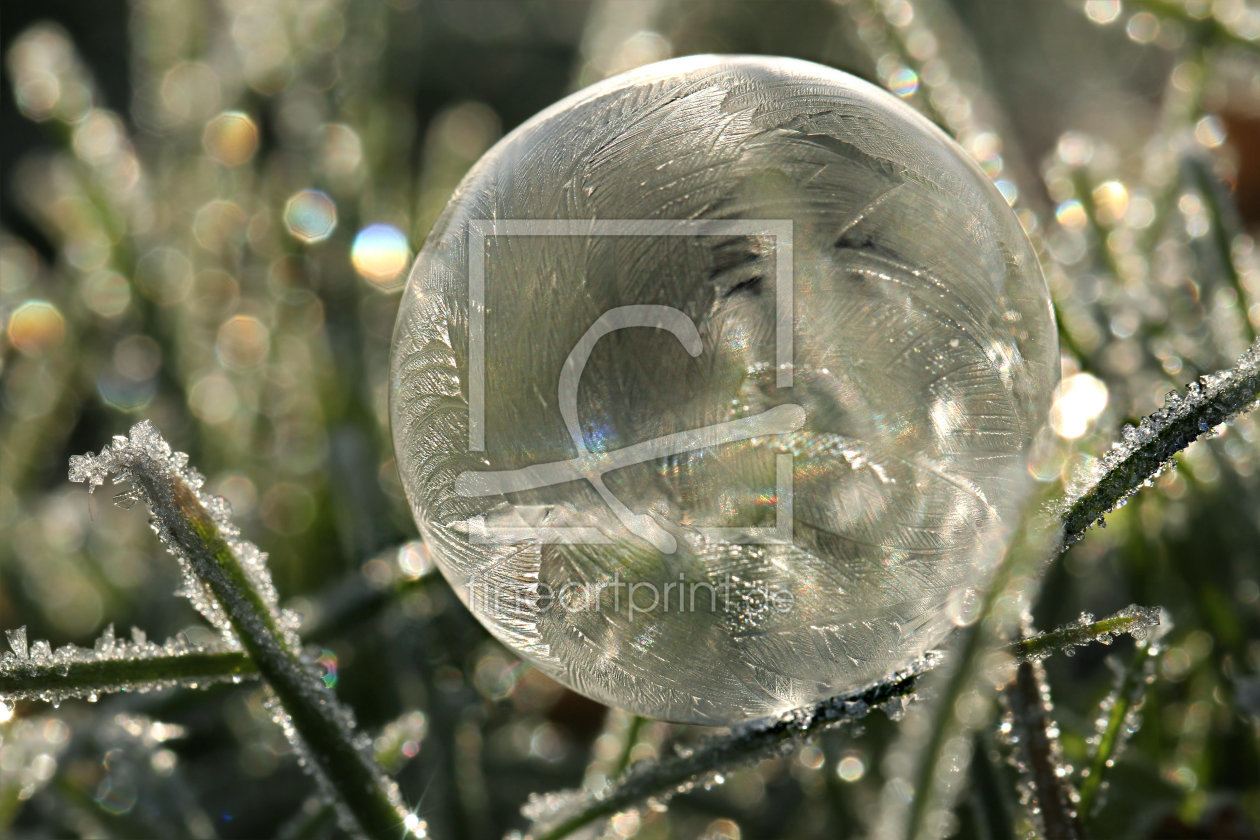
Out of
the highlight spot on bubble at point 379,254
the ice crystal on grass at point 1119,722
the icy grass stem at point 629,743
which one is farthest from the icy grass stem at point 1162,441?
the highlight spot on bubble at point 379,254

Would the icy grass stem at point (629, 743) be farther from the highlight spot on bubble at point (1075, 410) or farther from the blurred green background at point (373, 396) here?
the highlight spot on bubble at point (1075, 410)

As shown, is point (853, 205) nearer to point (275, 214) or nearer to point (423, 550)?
point (423, 550)

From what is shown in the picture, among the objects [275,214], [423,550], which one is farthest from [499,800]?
[275,214]

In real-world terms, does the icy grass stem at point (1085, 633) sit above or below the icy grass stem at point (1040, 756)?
above

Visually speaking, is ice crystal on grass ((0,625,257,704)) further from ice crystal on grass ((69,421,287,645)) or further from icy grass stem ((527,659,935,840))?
icy grass stem ((527,659,935,840))

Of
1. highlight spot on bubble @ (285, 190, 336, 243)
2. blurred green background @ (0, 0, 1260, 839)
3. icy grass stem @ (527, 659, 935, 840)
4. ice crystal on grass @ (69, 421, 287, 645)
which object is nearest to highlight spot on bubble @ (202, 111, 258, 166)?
blurred green background @ (0, 0, 1260, 839)

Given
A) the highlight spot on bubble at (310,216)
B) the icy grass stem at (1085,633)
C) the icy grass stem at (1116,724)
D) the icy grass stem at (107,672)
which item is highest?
the icy grass stem at (107,672)

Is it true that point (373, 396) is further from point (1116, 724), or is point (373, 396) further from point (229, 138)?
point (1116, 724)
